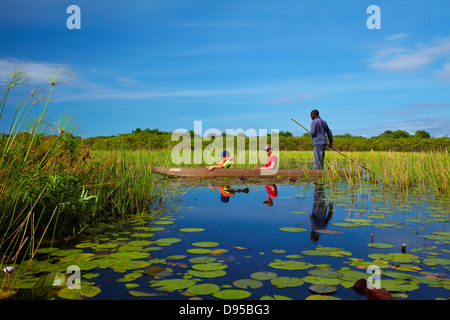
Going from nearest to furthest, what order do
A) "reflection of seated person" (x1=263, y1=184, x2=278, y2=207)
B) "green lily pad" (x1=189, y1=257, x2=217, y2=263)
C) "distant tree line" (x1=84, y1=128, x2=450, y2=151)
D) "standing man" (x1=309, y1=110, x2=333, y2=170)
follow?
1. "green lily pad" (x1=189, y1=257, x2=217, y2=263)
2. "reflection of seated person" (x1=263, y1=184, x2=278, y2=207)
3. "standing man" (x1=309, y1=110, x2=333, y2=170)
4. "distant tree line" (x1=84, y1=128, x2=450, y2=151)

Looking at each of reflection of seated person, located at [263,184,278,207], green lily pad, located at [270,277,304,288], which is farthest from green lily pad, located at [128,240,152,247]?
reflection of seated person, located at [263,184,278,207]

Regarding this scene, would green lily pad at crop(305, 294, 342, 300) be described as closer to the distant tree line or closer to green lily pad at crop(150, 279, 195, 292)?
green lily pad at crop(150, 279, 195, 292)

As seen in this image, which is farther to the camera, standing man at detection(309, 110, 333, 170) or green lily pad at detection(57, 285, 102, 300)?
standing man at detection(309, 110, 333, 170)

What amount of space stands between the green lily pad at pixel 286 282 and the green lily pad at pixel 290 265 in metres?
0.24

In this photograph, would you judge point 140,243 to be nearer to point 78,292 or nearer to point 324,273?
point 78,292

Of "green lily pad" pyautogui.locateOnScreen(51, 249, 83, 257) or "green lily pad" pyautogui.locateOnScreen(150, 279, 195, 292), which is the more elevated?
"green lily pad" pyautogui.locateOnScreen(51, 249, 83, 257)

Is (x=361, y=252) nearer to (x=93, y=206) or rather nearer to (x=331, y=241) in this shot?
(x=331, y=241)

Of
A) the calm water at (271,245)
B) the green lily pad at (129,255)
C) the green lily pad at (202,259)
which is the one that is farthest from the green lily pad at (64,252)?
the green lily pad at (202,259)

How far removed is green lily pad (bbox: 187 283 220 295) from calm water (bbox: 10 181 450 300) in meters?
0.03

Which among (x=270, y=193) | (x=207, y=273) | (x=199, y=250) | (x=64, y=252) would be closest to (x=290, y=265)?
(x=207, y=273)

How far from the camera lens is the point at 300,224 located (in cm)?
471

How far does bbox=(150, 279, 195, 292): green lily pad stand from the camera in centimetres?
243
